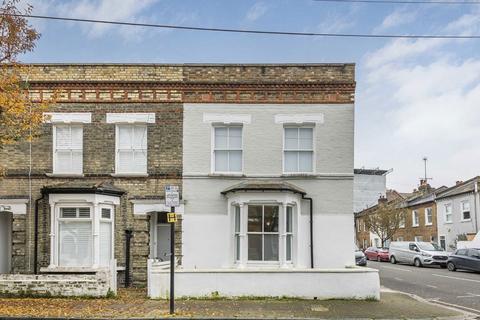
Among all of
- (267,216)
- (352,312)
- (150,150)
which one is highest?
(150,150)

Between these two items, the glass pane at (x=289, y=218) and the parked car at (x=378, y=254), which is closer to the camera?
the glass pane at (x=289, y=218)

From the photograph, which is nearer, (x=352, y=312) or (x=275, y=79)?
(x=352, y=312)

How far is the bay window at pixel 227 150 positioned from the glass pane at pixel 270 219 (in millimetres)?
1800

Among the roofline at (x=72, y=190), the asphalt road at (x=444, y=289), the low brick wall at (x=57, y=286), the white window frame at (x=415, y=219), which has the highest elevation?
the roofline at (x=72, y=190)

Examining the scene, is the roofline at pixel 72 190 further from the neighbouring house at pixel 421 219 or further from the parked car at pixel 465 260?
the neighbouring house at pixel 421 219

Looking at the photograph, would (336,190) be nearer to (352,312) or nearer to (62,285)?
(352,312)

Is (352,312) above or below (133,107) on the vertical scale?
below

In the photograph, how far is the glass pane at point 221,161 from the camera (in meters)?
19.8

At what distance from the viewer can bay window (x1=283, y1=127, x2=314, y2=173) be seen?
65.0ft

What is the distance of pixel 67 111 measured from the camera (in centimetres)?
1972

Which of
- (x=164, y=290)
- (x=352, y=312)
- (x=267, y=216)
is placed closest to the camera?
(x=352, y=312)

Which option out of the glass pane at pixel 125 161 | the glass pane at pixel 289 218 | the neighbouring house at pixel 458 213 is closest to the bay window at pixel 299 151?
the glass pane at pixel 289 218

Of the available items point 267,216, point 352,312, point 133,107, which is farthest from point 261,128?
point 352,312

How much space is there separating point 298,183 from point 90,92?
309 inches
